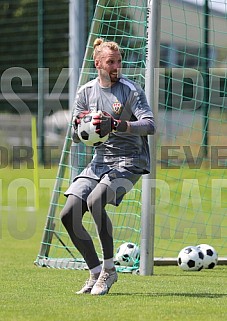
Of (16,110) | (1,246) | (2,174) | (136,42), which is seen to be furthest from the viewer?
(16,110)

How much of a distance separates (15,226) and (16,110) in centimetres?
1094

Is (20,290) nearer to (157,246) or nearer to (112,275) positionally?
(112,275)

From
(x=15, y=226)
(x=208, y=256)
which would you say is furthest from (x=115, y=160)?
(x=15, y=226)

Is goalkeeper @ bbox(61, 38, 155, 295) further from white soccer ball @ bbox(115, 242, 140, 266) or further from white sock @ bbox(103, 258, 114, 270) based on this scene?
white soccer ball @ bbox(115, 242, 140, 266)

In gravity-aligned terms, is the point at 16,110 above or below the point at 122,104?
below

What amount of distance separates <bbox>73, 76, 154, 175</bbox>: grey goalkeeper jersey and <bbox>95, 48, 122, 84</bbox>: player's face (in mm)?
119

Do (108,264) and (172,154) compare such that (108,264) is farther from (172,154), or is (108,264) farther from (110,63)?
(172,154)

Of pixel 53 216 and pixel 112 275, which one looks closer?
pixel 112 275

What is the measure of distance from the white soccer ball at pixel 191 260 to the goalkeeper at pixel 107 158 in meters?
1.80

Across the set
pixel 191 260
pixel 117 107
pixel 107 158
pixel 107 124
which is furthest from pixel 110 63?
pixel 191 260

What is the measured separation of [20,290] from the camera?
6492 mm

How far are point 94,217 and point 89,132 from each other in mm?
583

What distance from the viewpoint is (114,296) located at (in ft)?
20.2

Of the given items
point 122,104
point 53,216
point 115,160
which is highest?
point 122,104
